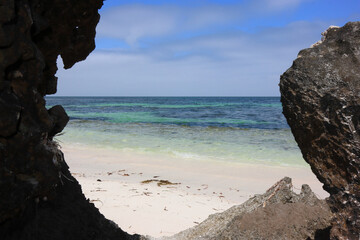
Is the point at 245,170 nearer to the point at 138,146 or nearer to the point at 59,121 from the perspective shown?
the point at 138,146

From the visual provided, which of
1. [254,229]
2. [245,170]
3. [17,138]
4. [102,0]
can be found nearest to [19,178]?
[17,138]

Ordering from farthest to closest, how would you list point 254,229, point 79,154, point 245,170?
point 79,154, point 245,170, point 254,229

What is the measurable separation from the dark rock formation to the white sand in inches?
53.0

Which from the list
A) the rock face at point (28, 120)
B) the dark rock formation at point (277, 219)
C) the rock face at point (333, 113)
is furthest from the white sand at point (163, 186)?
the rock face at point (333, 113)

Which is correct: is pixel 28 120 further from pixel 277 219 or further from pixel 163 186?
pixel 163 186

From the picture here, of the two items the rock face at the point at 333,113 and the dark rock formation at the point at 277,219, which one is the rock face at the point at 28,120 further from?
the rock face at the point at 333,113

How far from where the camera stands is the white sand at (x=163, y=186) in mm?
4871

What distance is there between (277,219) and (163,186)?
4.17 meters

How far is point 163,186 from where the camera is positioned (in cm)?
693

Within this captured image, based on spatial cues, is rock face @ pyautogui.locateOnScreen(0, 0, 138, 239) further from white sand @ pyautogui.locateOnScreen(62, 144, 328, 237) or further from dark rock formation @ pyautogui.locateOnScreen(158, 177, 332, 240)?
white sand @ pyautogui.locateOnScreen(62, 144, 328, 237)

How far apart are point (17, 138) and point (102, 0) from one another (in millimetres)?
1418

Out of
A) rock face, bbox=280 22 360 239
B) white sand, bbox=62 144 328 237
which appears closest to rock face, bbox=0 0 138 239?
rock face, bbox=280 22 360 239

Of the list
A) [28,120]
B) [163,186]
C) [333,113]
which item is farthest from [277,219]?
[163,186]

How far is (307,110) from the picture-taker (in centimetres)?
221
